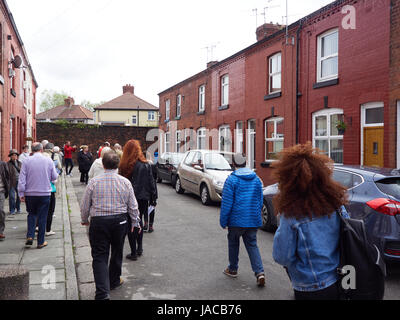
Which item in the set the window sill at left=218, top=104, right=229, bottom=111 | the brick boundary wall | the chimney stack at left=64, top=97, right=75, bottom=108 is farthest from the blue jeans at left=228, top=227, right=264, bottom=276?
the chimney stack at left=64, top=97, right=75, bottom=108

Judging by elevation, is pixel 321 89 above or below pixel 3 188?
above

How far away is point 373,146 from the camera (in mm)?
11523

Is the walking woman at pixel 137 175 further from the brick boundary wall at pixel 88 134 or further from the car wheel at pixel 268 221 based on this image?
the brick boundary wall at pixel 88 134

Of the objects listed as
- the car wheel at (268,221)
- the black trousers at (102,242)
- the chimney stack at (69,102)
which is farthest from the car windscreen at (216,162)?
the chimney stack at (69,102)

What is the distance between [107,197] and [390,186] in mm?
3910

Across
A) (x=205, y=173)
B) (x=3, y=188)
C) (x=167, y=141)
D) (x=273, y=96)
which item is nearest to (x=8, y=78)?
(x=205, y=173)

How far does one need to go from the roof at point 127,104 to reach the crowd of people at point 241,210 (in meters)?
A: 54.7

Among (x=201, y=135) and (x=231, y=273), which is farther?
(x=201, y=135)

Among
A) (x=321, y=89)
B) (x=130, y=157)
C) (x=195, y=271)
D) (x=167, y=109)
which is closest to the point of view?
(x=195, y=271)

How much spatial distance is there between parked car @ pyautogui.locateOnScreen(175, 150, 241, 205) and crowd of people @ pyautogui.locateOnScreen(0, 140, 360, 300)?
380 cm

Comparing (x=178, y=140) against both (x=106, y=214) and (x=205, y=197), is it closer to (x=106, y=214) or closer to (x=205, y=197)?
(x=205, y=197)

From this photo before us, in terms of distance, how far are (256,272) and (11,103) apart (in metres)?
14.7

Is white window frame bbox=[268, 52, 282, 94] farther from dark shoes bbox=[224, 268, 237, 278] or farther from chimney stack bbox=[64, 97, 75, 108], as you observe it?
chimney stack bbox=[64, 97, 75, 108]

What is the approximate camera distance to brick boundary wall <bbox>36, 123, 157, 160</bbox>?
Result: 33.9 meters
